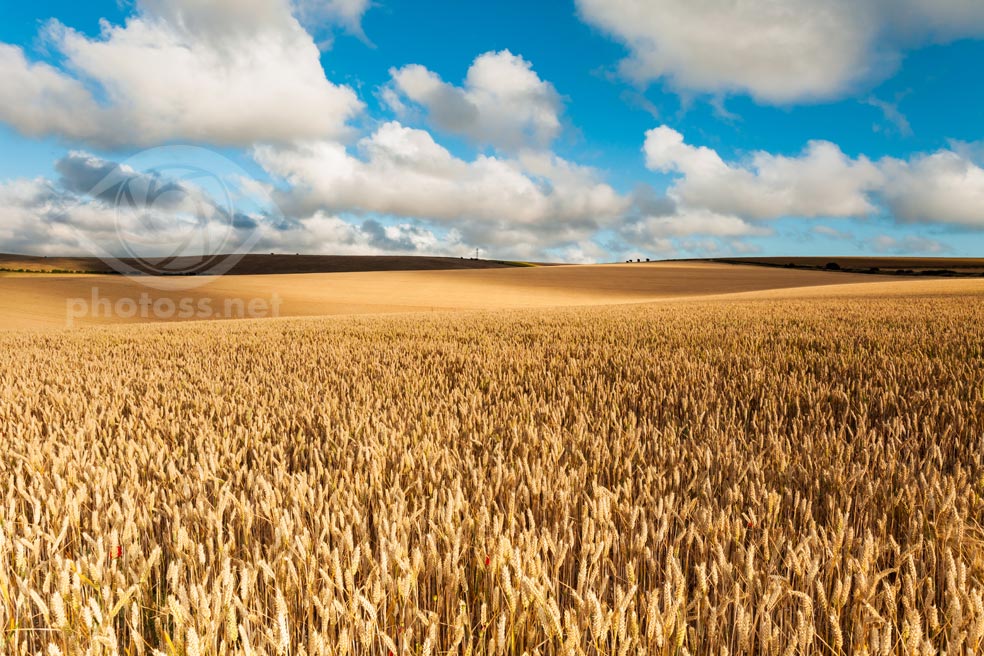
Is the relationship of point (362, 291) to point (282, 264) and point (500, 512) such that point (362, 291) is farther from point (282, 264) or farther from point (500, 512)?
point (282, 264)

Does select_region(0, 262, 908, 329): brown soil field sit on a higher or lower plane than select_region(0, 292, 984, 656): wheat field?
higher

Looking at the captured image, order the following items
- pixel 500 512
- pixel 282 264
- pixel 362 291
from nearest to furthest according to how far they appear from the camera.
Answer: pixel 500 512
pixel 362 291
pixel 282 264

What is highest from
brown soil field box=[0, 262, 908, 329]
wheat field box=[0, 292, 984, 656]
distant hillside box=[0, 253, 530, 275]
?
distant hillside box=[0, 253, 530, 275]

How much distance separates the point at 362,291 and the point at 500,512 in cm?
3758

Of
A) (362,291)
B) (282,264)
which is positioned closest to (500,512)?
(362,291)

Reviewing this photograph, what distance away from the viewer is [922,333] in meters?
7.04

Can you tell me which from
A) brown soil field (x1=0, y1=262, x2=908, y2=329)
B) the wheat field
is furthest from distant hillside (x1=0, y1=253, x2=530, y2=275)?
the wheat field

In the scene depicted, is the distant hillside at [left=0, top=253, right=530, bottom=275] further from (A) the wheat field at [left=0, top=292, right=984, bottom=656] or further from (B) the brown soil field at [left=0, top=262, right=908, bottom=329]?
(A) the wheat field at [left=0, top=292, right=984, bottom=656]

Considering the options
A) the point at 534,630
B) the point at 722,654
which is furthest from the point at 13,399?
the point at 722,654

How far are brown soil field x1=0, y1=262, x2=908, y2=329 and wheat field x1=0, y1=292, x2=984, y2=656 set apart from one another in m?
22.3

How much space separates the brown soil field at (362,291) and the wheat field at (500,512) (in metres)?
22.3

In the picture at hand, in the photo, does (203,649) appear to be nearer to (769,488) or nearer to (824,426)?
(769,488)

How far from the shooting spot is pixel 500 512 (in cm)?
199

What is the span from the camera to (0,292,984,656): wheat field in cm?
135
